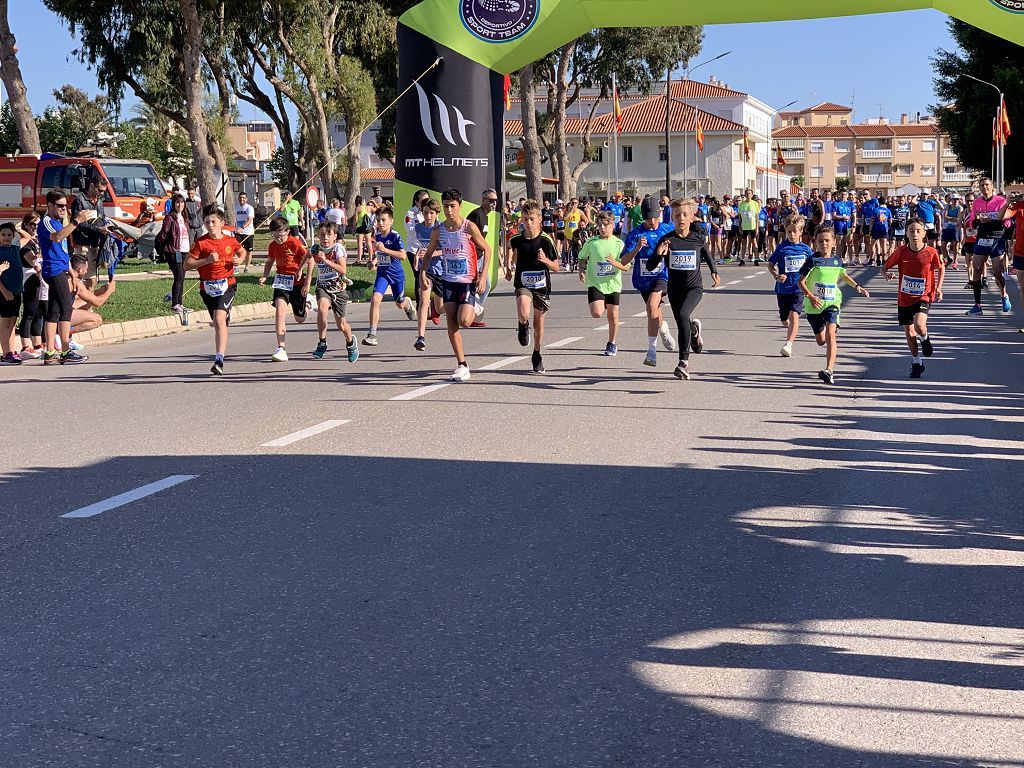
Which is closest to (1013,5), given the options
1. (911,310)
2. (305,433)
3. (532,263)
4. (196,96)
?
(911,310)

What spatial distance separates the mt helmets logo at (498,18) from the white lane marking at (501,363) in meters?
7.34

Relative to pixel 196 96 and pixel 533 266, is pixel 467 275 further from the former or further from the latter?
pixel 196 96

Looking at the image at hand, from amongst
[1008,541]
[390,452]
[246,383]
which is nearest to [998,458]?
[1008,541]

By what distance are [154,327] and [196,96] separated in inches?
652

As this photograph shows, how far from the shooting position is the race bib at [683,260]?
13438 millimetres

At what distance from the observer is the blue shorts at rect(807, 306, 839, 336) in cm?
1312

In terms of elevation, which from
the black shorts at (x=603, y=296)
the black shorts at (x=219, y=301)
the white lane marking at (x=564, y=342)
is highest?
the black shorts at (x=219, y=301)

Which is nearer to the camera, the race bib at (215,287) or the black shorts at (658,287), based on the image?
the race bib at (215,287)

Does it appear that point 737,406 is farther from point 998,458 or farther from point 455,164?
point 455,164

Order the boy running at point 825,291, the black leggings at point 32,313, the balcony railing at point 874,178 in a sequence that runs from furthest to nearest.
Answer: the balcony railing at point 874,178
the black leggings at point 32,313
the boy running at point 825,291

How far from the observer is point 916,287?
13.4 meters

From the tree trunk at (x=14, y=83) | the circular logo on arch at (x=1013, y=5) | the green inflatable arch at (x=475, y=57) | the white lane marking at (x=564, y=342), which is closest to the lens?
the white lane marking at (x=564, y=342)

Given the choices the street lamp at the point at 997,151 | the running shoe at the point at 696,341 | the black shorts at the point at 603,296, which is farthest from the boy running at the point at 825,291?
the street lamp at the point at 997,151

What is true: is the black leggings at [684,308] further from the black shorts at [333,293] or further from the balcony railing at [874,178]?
the balcony railing at [874,178]
